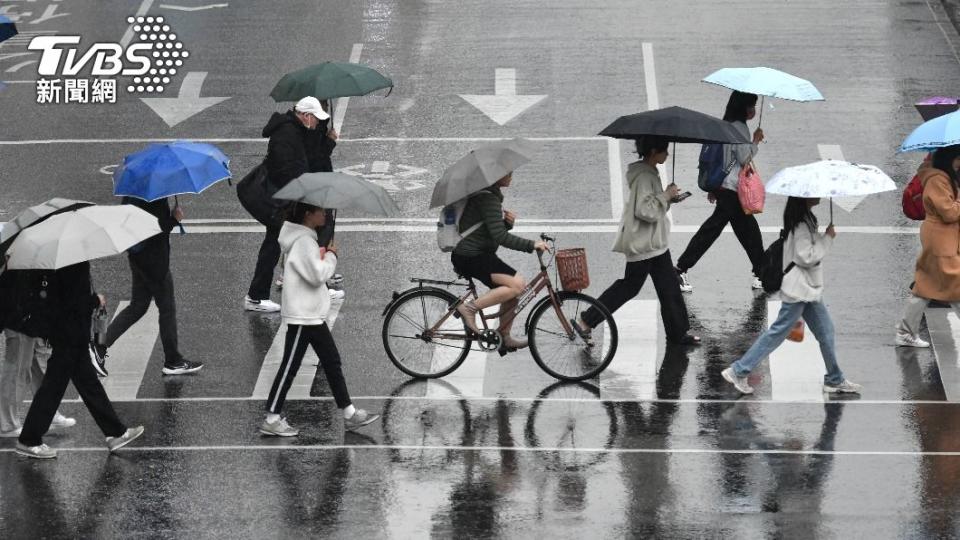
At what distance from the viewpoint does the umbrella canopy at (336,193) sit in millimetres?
11016

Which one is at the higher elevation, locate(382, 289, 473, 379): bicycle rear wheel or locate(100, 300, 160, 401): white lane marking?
locate(382, 289, 473, 379): bicycle rear wheel

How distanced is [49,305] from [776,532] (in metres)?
5.05

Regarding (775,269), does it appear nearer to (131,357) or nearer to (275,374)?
(275,374)

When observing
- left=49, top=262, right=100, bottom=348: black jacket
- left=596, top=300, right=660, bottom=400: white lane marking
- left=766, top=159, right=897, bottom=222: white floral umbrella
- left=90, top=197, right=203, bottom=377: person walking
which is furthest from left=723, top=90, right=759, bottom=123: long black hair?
left=49, top=262, right=100, bottom=348: black jacket

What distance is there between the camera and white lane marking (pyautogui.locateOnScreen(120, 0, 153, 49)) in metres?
23.7

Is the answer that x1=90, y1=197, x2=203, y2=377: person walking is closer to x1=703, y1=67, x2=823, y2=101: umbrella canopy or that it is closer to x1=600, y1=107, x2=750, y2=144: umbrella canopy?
x1=600, y1=107, x2=750, y2=144: umbrella canopy

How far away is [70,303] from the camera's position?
1089cm

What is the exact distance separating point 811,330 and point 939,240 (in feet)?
5.19

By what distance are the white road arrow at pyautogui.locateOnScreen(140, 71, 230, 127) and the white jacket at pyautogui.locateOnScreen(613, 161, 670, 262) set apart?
886 centimetres

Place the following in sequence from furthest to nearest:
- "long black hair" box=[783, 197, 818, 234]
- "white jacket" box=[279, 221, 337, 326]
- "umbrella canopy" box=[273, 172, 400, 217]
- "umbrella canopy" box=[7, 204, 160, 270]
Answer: "long black hair" box=[783, 197, 818, 234] → "white jacket" box=[279, 221, 337, 326] → "umbrella canopy" box=[273, 172, 400, 217] → "umbrella canopy" box=[7, 204, 160, 270]

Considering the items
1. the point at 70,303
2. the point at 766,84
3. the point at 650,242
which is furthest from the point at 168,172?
the point at 766,84

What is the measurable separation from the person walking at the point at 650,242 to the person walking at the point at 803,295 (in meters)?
1.18

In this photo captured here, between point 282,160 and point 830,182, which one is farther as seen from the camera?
point 282,160

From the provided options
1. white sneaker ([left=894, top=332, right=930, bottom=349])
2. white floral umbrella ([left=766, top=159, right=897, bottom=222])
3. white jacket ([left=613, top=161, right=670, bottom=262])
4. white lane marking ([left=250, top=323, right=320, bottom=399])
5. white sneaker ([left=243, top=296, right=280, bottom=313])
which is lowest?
white sneaker ([left=243, top=296, right=280, bottom=313])
